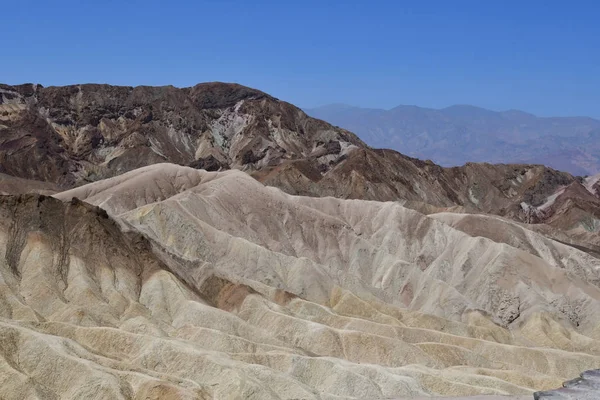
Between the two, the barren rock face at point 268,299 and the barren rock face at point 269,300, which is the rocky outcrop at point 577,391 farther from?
the barren rock face at point 269,300

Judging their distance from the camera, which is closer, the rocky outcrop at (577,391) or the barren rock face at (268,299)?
the rocky outcrop at (577,391)

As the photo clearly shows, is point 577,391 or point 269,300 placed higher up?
point 577,391

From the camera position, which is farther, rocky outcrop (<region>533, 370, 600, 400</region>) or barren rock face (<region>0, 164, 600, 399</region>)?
barren rock face (<region>0, 164, 600, 399</region>)

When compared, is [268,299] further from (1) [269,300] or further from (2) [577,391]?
(2) [577,391]

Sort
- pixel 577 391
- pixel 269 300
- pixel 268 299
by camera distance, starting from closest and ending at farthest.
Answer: pixel 577 391
pixel 269 300
pixel 268 299

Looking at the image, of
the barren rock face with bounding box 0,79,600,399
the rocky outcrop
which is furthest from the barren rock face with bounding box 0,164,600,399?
the rocky outcrop

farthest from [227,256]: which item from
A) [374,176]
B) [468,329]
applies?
[374,176]

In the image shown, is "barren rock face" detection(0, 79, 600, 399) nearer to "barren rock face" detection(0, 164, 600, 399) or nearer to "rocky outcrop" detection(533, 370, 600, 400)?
"barren rock face" detection(0, 164, 600, 399)

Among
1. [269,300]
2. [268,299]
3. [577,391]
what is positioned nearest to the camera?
[577,391]

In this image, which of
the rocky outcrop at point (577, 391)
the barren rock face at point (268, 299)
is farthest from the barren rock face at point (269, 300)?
the rocky outcrop at point (577, 391)

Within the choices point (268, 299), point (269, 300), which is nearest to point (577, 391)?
point (269, 300)

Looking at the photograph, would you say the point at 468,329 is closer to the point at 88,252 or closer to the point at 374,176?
the point at 88,252
